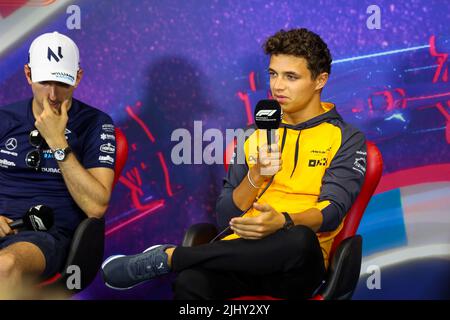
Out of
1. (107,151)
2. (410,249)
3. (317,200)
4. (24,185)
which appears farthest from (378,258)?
(24,185)

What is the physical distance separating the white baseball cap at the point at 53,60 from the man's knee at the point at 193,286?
3.37 ft

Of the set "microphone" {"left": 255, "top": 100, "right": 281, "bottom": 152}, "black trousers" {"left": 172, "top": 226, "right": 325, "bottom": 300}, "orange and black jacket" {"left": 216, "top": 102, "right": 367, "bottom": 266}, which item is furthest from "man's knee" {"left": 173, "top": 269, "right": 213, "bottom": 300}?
"microphone" {"left": 255, "top": 100, "right": 281, "bottom": 152}

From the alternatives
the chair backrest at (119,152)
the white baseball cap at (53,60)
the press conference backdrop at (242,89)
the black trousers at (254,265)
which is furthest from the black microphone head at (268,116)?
the press conference backdrop at (242,89)

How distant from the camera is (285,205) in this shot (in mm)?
3137

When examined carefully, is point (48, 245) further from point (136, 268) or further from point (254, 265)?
point (254, 265)

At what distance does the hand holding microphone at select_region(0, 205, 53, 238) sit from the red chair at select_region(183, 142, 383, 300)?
1.89 ft

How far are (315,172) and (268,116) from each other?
440mm

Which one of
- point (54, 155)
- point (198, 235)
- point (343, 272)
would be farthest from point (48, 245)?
point (343, 272)

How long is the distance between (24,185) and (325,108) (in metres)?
1.34

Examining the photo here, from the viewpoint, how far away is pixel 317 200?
3.11 m

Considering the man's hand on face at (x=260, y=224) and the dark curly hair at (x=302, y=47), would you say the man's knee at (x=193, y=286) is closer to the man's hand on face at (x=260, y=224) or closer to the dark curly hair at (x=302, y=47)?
the man's hand on face at (x=260, y=224)
